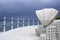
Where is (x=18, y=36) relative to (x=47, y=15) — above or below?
below

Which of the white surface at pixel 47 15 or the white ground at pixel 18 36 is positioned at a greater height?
the white surface at pixel 47 15

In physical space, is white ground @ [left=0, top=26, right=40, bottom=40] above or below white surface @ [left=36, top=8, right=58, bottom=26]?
below

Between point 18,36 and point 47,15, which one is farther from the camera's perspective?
point 18,36

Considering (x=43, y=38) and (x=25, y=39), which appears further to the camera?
(x=25, y=39)

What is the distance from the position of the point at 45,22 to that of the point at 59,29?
3.58 ft

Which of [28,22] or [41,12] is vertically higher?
[41,12]

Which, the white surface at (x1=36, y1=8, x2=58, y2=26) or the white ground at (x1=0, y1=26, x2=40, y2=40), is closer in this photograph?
the white surface at (x1=36, y1=8, x2=58, y2=26)

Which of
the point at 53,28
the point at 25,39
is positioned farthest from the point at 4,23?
the point at 53,28

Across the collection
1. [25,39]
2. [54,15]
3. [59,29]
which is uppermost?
[54,15]

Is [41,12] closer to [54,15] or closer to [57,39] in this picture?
[54,15]

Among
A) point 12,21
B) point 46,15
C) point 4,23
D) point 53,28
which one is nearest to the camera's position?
point 53,28

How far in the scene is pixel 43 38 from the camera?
6129 millimetres

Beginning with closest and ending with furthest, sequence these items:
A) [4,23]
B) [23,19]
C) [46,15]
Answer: [46,15], [4,23], [23,19]

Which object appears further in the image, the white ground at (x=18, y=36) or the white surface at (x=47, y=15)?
the white ground at (x=18, y=36)
